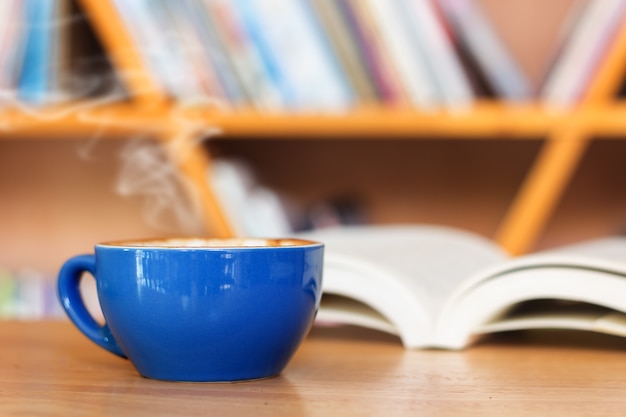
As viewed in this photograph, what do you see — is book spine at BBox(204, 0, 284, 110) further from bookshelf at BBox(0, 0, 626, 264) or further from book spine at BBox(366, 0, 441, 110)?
book spine at BBox(366, 0, 441, 110)

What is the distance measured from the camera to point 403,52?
4.54 ft

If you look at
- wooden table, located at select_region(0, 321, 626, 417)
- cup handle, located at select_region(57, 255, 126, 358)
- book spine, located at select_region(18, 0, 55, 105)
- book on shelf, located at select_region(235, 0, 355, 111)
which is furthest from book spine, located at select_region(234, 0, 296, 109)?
cup handle, located at select_region(57, 255, 126, 358)

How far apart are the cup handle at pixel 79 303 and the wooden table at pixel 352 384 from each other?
0.02 m

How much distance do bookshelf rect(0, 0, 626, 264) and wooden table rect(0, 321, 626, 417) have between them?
26.5 inches

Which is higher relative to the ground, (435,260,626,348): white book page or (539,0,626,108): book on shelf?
(539,0,626,108): book on shelf

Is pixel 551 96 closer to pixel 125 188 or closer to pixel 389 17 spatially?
pixel 389 17

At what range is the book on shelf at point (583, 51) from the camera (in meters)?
1.33

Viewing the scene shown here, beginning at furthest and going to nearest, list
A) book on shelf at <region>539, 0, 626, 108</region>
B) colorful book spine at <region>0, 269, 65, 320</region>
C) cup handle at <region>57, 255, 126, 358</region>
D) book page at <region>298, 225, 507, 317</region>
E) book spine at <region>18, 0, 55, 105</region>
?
colorful book spine at <region>0, 269, 65, 320</region> < book spine at <region>18, 0, 55, 105</region> < book on shelf at <region>539, 0, 626, 108</region> < book page at <region>298, 225, 507, 317</region> < cup handle at <region>57, 255, 126, 358</region>

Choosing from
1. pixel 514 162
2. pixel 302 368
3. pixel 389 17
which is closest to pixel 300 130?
pixel 389 17

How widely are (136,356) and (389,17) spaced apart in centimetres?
96

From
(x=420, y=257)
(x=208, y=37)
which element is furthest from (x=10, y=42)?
(x=420, y=257)

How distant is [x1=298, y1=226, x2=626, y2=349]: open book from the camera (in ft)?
2.17

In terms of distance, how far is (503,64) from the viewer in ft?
4.66

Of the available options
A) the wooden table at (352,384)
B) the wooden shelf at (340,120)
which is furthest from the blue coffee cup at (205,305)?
the wooden shelf at (340,120)
